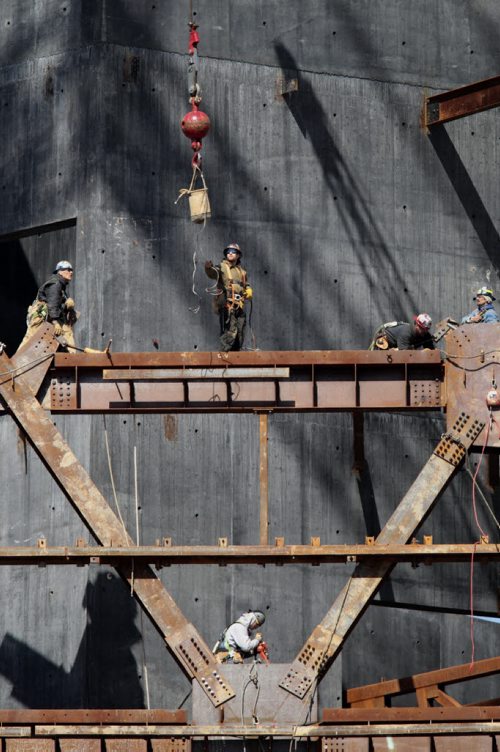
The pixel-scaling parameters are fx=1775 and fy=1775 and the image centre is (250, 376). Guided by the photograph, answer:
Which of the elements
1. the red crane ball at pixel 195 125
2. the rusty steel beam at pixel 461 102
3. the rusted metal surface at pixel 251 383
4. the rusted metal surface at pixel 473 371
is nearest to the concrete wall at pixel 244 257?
the rusty steel beam at pixel 461 102

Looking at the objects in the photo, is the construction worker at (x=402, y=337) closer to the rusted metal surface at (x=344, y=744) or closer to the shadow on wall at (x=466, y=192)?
the rusted metal surface at (x=344, y=744)

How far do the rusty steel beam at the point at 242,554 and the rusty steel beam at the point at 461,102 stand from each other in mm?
10774

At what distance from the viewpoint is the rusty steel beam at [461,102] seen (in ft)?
105

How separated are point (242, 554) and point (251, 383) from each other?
2789 millimetres

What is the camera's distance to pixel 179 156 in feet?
103

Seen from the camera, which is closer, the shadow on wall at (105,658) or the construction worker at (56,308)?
the construction worker at (56,308)

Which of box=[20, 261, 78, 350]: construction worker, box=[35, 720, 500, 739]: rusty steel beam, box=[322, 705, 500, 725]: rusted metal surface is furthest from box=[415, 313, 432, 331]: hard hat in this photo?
box=[35, 720, 500, 739]: rusty steel beam

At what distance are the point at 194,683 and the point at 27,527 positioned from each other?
8.03m

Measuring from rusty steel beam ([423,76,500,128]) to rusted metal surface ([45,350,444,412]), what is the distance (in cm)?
842

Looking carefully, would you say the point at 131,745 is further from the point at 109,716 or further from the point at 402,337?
the point at 402,337

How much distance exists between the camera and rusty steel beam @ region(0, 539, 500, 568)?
24.0 meters

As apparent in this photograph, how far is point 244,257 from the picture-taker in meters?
31.6

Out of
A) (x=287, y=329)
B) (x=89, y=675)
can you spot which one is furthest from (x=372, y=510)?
(x=89, y=675)

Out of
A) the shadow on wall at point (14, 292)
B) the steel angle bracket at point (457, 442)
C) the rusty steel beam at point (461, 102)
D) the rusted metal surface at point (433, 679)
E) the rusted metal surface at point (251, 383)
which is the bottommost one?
the rusted metal surface at point (433, 679)
